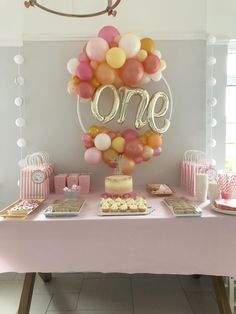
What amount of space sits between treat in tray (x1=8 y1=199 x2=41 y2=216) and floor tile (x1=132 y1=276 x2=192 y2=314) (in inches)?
40.7

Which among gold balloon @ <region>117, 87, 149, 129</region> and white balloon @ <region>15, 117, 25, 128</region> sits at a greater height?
gold balloon @ <region>117, 87, 149, 129</region>

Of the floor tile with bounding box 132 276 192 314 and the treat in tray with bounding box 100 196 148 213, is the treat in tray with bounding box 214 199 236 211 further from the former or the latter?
the floor tile with bounding box 132 276 192 314

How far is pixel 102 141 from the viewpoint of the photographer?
2330 mm

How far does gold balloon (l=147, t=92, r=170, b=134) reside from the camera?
8.04 feet

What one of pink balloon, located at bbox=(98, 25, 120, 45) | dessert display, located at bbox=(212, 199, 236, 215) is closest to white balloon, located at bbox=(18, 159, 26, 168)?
pink balloon, located at bbox=(98, 25, 120, 45)

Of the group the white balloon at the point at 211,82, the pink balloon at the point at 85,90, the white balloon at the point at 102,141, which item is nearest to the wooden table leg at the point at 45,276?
the white balloon at the point at 102,141

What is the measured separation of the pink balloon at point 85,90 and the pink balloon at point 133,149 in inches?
18.2

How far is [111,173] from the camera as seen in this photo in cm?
275

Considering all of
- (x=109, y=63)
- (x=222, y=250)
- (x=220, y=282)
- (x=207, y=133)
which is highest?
(x=109, y=63)

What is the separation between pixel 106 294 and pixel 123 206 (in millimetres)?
909

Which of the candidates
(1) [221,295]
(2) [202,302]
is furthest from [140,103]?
(2) [202,302]

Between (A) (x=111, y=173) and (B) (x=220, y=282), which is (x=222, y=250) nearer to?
(B) (x=220, y=282)

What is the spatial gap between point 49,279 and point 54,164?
0.97 m

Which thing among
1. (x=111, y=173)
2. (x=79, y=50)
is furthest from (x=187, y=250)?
(x=79, y=50)
